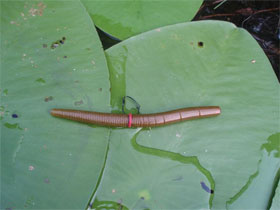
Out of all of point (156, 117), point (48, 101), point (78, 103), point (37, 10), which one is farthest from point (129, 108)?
point (37, 10)

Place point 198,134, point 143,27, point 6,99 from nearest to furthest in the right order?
point 6,99
point 198,134
point 143,27

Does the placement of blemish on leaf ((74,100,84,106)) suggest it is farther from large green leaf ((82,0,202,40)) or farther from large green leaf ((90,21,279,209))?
large green leaf ((82,0,202,40))

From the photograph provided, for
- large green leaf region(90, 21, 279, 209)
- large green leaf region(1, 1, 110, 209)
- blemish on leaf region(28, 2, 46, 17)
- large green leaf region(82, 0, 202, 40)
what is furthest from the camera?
large green leaf region(82, 0, 202, 40)

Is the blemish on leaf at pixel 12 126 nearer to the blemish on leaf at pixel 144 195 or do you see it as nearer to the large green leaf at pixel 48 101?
the large green leaf at pixel 48 101

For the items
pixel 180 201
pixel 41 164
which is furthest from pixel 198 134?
pixel 41 164

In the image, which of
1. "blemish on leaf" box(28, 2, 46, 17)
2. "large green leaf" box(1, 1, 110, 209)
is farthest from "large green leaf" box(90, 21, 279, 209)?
"blemish on leaf" box(28, 2, 46, 17)

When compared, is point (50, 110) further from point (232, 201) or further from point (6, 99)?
point (232, 201)

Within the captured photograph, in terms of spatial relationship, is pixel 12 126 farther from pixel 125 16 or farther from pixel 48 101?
pixel 125 16
